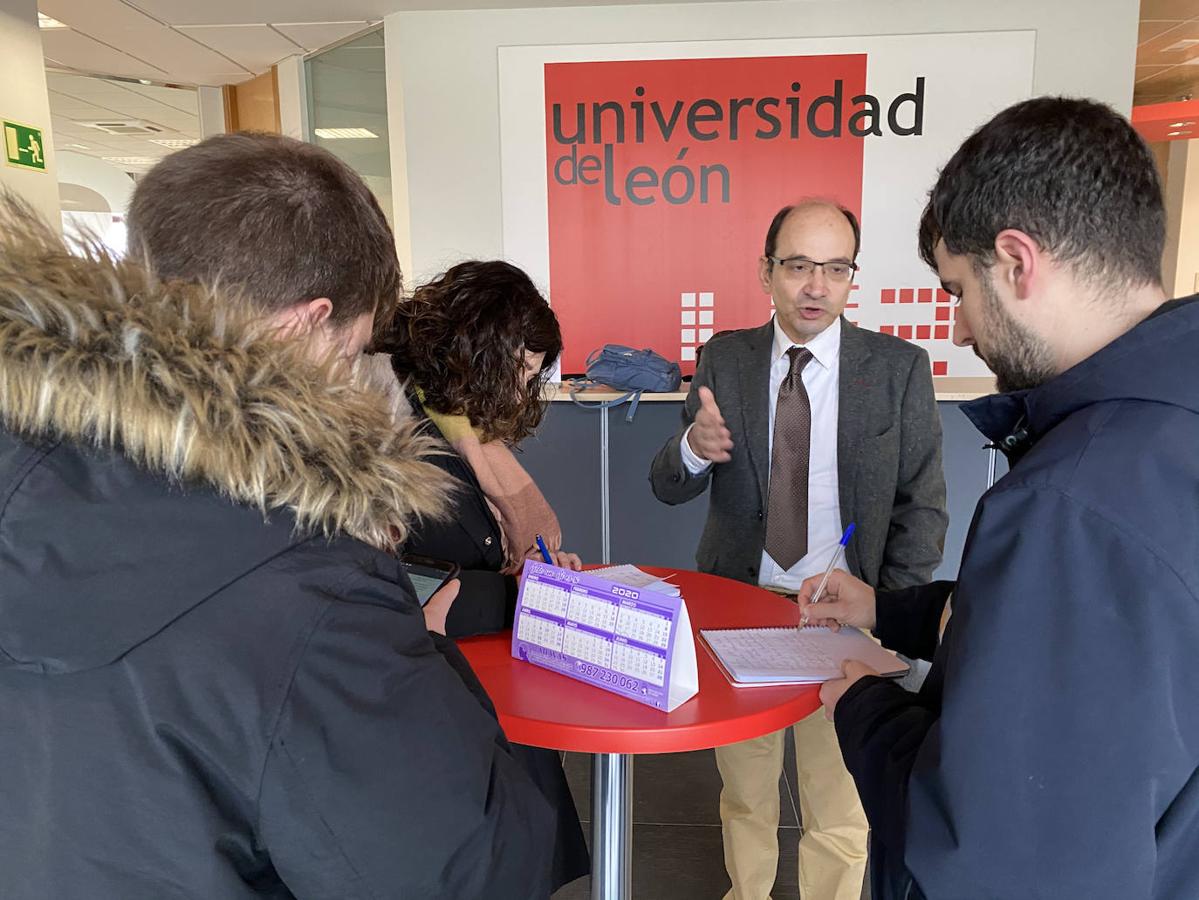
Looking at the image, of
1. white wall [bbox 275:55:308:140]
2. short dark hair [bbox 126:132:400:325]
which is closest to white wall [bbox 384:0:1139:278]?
white wall [bbox 275:55:308:140]

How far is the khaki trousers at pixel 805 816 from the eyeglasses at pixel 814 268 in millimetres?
1032

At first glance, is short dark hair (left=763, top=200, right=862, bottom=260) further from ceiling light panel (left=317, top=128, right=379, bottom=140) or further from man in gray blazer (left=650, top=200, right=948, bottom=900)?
ceiling light panel (left=317, top=128, right=379, bottom=140)

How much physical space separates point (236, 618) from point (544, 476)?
125 inches

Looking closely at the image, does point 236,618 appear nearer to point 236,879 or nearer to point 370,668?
point 370,668

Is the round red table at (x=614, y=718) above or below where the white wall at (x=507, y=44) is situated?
below

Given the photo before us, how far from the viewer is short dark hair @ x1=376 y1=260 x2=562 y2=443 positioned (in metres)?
1.53

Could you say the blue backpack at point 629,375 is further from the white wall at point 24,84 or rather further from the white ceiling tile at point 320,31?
the white ceiling tile at point 320,31

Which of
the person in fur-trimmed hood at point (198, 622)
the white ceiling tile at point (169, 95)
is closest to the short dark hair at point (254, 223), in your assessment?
the person in fur-trimmed hood at point (198, 622)

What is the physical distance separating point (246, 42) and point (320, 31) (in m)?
0.72

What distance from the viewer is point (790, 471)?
1983mm

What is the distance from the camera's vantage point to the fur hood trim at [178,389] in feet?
2.01

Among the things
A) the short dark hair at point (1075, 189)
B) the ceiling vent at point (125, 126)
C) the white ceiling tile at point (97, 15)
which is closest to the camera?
the short dark hair at point (1075, 189)

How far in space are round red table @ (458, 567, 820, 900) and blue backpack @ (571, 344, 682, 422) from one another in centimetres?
219

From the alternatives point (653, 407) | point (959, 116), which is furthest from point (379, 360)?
point (959, 116)
